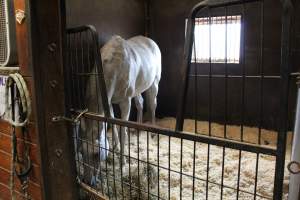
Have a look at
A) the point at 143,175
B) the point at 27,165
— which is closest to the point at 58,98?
the point at 27,165

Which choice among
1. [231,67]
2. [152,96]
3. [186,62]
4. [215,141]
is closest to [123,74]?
[152,96]

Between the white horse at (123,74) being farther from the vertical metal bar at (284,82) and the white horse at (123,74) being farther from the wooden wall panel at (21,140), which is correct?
the vertical metal bar at (284,82)

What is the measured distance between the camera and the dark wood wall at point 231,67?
2.97 metres

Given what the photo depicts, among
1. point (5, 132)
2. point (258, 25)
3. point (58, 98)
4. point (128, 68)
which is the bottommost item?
point (5, 132)

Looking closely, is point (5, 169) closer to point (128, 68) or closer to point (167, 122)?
point (128, 68)

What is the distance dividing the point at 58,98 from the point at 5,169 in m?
0.66

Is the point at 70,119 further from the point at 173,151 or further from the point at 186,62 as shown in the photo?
the point at 173,151

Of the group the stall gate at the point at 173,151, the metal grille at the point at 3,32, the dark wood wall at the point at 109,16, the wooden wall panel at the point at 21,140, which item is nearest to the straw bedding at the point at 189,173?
the stall gate at the point at 173,151

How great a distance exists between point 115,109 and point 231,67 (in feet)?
4.77

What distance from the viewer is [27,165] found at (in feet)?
4.77

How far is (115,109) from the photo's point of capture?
10.4ft

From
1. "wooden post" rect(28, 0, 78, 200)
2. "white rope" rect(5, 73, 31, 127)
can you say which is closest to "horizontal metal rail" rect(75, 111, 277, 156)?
"wooden post" rect(28, 0, 78, 200)

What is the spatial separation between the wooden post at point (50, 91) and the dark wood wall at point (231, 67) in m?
1.93

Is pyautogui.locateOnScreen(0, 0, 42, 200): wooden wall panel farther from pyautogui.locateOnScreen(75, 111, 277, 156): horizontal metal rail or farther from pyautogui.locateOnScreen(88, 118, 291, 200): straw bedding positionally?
pyautogui.locateOnScreen(75, 111, 277, 156): horizontal metal rail
